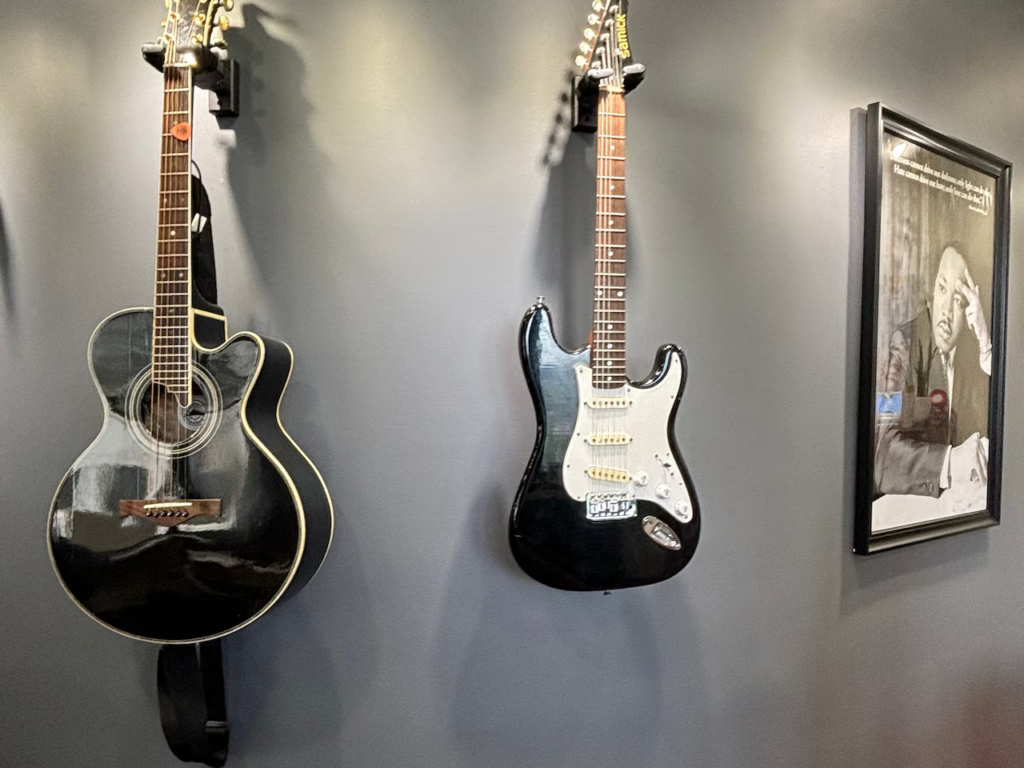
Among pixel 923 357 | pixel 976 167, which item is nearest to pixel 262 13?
pixel 923 357

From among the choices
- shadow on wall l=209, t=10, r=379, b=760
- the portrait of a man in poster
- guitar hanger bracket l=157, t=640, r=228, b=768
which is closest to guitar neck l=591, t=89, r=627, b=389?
shadow on wall l=209, t=10, r=379, b=760

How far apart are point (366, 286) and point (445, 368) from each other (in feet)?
0.66

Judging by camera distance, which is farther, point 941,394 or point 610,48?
point 941,394

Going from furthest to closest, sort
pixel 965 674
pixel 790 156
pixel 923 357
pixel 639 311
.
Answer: pixel 965 674, pixel 923 357, pixel 790 156, pixel 639 311

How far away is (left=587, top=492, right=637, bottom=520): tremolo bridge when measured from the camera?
1014 mm

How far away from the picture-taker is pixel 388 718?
3.61ft

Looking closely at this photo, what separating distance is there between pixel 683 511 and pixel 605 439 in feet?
0.62

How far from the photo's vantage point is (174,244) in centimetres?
91

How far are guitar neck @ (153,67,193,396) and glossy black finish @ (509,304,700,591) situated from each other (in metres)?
0.51

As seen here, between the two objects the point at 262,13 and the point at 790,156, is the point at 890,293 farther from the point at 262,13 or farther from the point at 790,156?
the point at 262,13

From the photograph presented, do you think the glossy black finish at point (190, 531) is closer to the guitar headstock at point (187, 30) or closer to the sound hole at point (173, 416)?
the sound hole at point (173, 416)

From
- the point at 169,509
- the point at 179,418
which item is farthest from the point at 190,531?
the point at 179,418

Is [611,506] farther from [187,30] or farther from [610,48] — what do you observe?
[187,30]

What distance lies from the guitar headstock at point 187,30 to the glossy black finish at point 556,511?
63cm
